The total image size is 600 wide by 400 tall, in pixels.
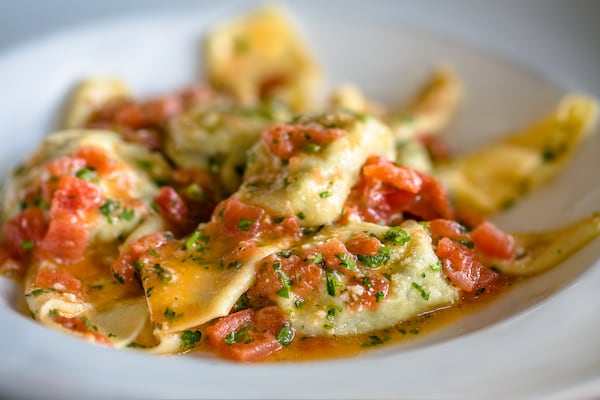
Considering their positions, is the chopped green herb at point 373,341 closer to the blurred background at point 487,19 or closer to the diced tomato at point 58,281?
the diced tomato at point 58,281

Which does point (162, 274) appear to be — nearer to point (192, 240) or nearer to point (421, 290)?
point (192, 240)

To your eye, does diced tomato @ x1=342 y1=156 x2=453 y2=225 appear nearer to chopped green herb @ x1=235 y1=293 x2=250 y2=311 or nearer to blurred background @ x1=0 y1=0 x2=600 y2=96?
chopped green herb @ x1=235 y1=293 x2=250 y2=311

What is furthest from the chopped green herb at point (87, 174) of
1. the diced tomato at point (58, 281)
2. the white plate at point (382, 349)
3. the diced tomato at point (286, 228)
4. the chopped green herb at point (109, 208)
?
the diced tomato at point (286, 228)

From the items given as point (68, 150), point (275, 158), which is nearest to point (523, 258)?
point (275, 158)

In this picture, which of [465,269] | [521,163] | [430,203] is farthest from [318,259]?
[521,163]

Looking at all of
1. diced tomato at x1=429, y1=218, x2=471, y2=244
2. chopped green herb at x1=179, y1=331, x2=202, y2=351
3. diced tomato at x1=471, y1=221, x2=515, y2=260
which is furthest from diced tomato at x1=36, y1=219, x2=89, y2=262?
diced tomato at x1=471, y1=221, x2=515, y2=260

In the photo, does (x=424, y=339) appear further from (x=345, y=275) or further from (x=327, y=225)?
(x=327, y=225)

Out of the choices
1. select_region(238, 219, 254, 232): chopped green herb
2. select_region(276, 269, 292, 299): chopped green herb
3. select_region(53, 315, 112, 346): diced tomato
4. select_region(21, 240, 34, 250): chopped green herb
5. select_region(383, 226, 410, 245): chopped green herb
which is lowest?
select_region(21, 240, 34, 250): chopped green herb

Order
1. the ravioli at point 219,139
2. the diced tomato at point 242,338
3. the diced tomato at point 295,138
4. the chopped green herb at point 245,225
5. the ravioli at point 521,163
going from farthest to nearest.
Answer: the ravioli at point 521,163 → the ravioli at point 219,139 → the diced tomato at point 295,138 → the chopped green herb at point 245,225 → the diced tomato at point 242,338
